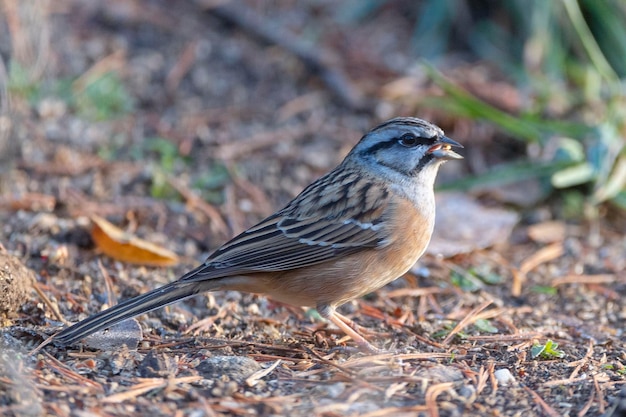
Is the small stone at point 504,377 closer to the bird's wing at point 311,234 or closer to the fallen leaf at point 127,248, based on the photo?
the bird's wing at point 311,234

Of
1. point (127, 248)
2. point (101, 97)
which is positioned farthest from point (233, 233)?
point (101, 97)

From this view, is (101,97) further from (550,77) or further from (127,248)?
(550,77)

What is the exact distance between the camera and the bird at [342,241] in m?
4.63

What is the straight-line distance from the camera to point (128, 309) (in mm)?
4230

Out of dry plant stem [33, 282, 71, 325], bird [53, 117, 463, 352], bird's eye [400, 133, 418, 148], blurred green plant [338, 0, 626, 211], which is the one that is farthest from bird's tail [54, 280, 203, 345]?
blurred green plant [338, 0, 626, 211]

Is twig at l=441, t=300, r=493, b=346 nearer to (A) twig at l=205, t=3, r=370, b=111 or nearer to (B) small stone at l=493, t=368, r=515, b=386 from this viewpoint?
(B) small stone at l=493, t=368, r=515, b=386

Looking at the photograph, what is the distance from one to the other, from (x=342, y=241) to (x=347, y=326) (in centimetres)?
47

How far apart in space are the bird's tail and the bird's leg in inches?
27.4

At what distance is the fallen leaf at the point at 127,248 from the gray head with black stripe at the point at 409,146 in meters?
1.44

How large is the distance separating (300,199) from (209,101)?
10.2 feet

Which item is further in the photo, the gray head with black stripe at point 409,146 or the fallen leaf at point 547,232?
the fallen leaf at point 547,232

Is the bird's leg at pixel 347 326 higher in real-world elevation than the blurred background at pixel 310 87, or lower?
lower

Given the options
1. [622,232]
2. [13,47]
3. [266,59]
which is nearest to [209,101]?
[266,59]

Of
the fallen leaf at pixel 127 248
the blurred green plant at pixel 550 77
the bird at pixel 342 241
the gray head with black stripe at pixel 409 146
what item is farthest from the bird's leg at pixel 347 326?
the blurred green plant at pixel 550 77
